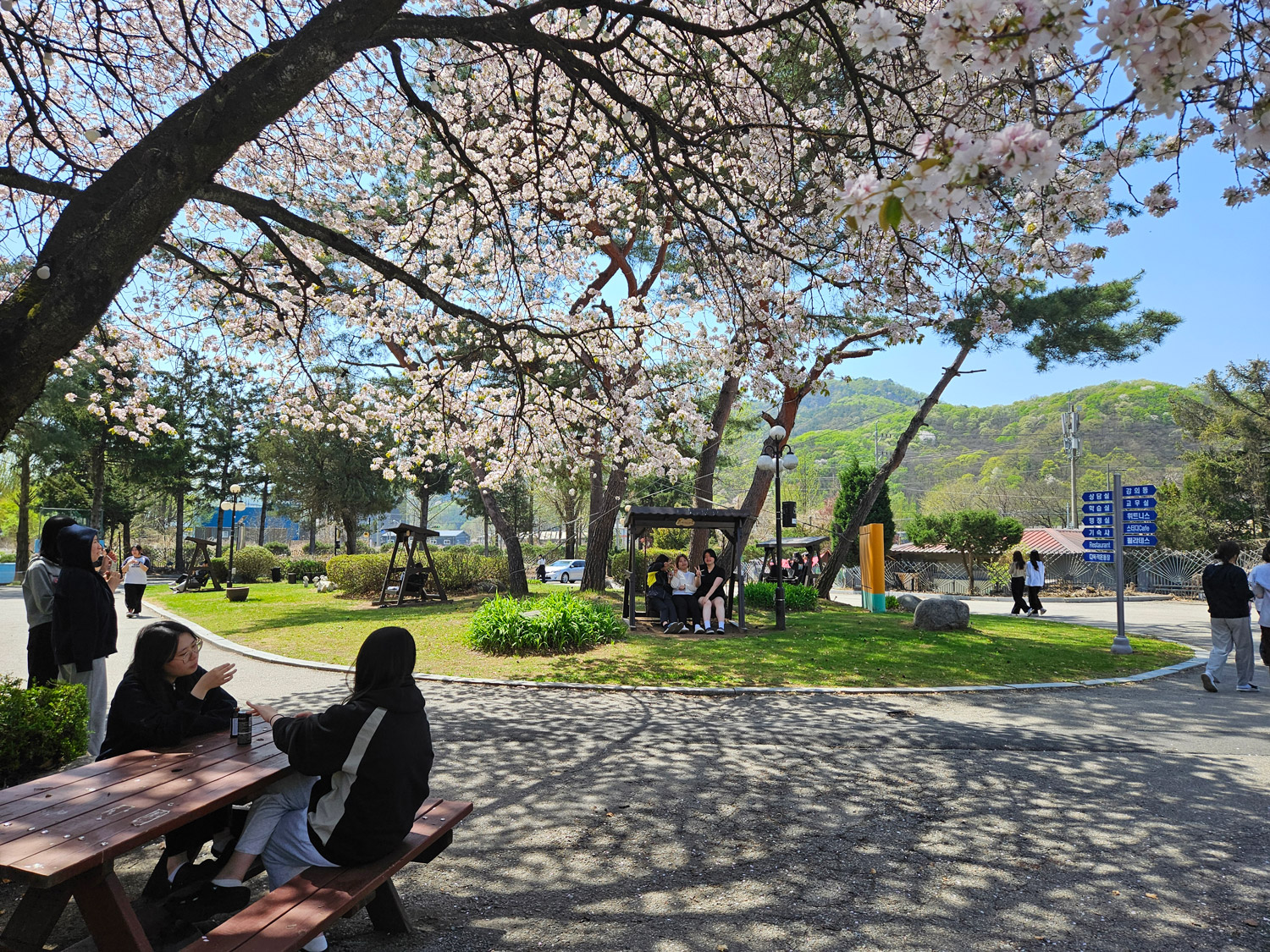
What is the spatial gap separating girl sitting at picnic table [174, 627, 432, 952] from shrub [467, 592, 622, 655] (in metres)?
7.78

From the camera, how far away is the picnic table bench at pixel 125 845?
7.64ft

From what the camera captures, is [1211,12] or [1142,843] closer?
[1211,12]

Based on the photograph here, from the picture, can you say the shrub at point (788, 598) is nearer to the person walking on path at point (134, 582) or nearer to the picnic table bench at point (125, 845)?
the person walking on path at point (134, 582)

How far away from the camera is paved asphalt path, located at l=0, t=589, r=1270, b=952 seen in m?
3.17

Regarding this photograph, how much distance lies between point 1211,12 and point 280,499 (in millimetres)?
41115

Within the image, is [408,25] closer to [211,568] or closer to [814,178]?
[814,178]

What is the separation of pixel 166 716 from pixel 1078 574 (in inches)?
1562

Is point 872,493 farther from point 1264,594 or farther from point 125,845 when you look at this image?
point 125,845

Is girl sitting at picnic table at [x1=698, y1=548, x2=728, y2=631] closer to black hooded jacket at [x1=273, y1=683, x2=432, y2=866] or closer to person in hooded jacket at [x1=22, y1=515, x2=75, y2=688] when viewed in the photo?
person in hooded jacket at [x1=22, y1=515, x2=75, y2=688]

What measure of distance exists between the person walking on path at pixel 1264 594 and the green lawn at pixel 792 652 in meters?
1.65

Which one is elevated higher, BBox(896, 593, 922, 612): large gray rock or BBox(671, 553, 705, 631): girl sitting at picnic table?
BBox(671, 553, 705, 631): girl sitting at picnic table

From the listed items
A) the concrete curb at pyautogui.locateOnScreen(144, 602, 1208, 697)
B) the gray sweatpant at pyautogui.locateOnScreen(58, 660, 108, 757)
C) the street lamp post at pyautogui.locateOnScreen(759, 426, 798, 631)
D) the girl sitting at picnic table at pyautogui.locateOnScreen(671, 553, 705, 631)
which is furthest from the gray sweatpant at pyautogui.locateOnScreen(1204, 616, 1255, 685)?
the gray sweatpant at pyautogui.locateOnScreen(58, 660, 108, 757)

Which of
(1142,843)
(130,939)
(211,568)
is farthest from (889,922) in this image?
(211,568)

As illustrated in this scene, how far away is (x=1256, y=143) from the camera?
245cm
